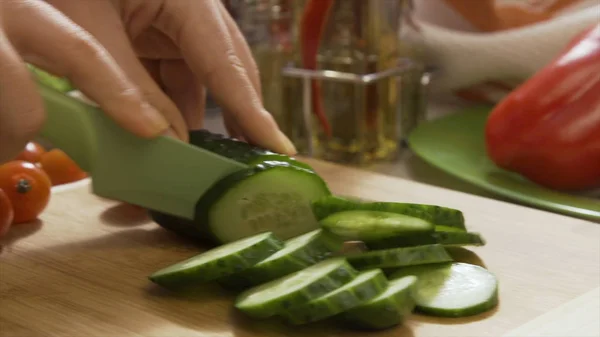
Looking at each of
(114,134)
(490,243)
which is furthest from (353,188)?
(114,134)

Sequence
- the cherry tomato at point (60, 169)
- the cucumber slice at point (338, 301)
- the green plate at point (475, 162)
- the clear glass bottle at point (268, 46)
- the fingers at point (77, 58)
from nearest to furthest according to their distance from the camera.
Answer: the cucumber slice at point (338, 301), the fingers at point (77, 58), the green plate at point (475, 162), the cherry tomato at point (60, 169), the clear glass bottle at point (268, 46)

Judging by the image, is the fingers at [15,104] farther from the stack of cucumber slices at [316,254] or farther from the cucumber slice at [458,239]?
the cucumber slice at [458,239]

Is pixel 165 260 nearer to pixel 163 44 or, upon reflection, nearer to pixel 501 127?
pixel 163 44

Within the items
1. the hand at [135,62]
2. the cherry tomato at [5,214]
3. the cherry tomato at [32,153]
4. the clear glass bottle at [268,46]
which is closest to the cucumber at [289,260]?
the hand at [135,62]

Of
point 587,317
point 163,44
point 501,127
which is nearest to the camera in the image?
point 587,317

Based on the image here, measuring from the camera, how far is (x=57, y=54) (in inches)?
38.4

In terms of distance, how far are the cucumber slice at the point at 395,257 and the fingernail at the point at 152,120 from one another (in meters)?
0.29

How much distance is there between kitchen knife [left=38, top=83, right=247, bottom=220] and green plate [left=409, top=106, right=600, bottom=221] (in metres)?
0.52

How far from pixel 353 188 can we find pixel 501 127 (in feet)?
1.00

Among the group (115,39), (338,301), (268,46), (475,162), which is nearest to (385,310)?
(338,301)

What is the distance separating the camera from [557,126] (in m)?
1.45

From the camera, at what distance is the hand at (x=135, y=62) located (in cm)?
94

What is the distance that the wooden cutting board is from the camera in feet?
2.98

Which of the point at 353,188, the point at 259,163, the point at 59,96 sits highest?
the point at 59,96
